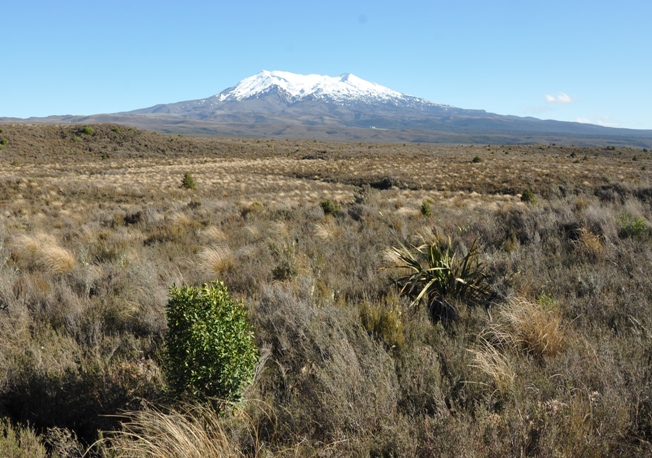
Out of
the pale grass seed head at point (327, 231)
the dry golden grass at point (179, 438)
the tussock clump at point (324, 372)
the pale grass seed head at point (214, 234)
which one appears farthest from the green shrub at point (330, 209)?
the dry golden grass at point (179, 438)

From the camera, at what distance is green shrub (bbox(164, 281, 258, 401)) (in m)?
2.63

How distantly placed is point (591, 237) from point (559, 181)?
2571 centimetres

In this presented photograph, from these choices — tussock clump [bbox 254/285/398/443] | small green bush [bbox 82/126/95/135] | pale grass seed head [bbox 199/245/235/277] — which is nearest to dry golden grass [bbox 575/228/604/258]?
→ tussock clump [bbox 254/285/398/443]

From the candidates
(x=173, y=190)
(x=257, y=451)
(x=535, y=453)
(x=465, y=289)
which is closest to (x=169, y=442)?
(x=257, y=451)

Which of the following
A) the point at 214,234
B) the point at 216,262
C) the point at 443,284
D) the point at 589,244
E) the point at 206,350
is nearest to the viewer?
the point at 206,350

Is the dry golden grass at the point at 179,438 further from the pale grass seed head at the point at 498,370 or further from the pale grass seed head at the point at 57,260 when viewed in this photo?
the pale grass seed head at the point at 57,260

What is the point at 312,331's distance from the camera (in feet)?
11.7

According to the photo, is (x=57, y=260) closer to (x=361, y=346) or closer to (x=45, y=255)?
(x=45, y=255)

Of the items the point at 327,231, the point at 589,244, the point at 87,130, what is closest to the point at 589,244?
the point at 589,244

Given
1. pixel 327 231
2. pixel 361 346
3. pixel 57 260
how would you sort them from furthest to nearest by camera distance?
pixel 327 231 < pixel 57 260 < pixel 361 346

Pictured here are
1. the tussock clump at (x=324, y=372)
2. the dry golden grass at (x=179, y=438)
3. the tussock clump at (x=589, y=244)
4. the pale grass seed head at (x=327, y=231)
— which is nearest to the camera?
the dry golden grass at (x=179, y=438)

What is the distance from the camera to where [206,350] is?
8.66ft

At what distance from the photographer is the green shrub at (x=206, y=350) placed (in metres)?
2.63

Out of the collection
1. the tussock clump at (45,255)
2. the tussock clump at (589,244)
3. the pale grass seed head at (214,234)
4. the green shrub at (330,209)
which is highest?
the tussock clump at (589,244)
